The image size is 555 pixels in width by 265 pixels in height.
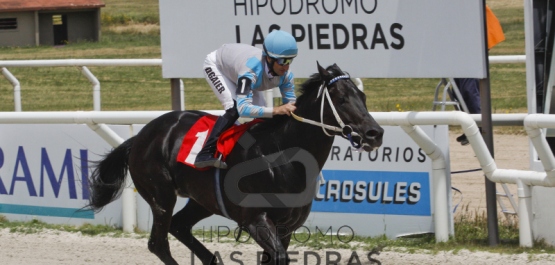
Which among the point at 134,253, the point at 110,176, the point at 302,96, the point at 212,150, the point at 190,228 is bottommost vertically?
the point at 134,253

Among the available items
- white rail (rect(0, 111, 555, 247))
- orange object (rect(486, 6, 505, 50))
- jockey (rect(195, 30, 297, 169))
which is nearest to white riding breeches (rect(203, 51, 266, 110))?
jockey (rect(195, 30, 297, 169))

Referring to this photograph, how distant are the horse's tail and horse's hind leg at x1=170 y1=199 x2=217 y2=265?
20.7 inches

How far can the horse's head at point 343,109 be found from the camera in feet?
15.1

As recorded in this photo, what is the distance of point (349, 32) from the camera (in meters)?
6.53

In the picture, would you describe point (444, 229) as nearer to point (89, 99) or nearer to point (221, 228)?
point (221, 228)

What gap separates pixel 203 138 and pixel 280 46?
81cm

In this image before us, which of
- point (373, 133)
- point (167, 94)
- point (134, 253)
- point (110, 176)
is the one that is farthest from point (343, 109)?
point (167, 94)

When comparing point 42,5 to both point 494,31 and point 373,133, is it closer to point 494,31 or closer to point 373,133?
point 494,31

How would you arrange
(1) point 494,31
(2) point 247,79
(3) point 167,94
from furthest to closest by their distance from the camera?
(3) point 167,94, (1) point 494,31, (2) point 247,79

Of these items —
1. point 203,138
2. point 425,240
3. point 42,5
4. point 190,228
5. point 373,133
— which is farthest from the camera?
point 42,5

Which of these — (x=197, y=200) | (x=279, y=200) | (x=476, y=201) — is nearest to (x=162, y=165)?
(x=197, y=200)

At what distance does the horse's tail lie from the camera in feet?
20.0

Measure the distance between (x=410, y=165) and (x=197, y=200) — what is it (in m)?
1.59

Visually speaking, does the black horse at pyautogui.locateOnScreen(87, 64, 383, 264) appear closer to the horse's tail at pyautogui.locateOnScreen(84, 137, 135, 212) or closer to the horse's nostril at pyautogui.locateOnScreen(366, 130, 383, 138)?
the horse's nostril at pyautogui.locateOnScreen(366, 130, 383, 138)
